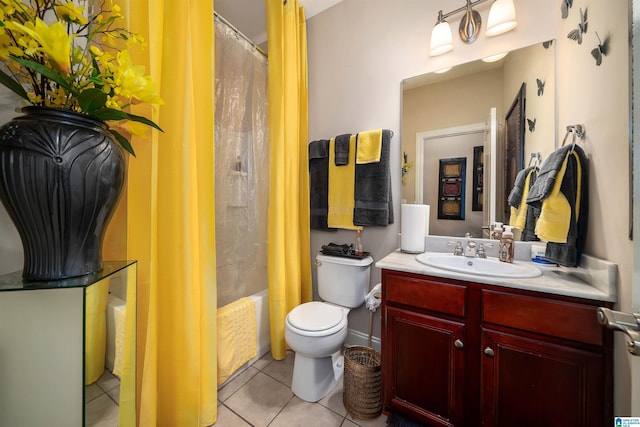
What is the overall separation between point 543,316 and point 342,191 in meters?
1.22

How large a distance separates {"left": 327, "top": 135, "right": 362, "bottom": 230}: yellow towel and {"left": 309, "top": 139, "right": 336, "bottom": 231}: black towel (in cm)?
5

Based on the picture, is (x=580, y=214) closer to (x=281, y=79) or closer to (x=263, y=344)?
(x=281, y=79)

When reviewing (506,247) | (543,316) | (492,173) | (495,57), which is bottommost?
(543,316)

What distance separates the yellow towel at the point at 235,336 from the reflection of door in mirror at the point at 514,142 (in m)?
1.70

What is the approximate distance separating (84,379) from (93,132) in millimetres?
600

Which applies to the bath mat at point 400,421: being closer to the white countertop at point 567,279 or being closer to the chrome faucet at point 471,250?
the white countertop at point 567,279

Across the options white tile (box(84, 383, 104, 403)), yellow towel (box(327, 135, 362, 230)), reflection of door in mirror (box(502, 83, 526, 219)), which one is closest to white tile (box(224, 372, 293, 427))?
white tile (box(84, 383, 104, 403))

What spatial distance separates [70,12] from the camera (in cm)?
58

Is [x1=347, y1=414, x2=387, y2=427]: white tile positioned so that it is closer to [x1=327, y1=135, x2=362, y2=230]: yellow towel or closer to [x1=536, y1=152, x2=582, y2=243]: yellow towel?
[x1=327, y1=135, x2=362, y2=230]: yellow towel

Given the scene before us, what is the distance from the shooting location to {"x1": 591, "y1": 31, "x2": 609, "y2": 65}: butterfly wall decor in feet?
2.77

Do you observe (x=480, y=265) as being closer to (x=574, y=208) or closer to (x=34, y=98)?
(x=574, y=208)

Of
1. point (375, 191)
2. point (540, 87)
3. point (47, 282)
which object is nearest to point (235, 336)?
point (47, 282)

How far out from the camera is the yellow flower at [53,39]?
482mm

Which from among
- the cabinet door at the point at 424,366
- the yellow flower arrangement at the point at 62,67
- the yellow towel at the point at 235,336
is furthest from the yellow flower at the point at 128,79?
the cabinet door at the point at 424,366
